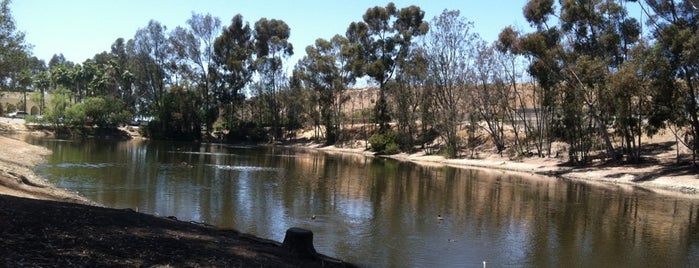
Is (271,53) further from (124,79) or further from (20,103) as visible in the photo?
(20,103)

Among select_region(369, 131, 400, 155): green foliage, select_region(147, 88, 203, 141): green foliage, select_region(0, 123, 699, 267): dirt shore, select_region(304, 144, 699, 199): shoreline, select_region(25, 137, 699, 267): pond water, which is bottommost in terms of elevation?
select_region(25, 137, 699, 267): pond water

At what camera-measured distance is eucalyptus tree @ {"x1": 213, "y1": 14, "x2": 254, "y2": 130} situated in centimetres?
9188

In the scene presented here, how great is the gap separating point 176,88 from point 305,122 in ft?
75.4

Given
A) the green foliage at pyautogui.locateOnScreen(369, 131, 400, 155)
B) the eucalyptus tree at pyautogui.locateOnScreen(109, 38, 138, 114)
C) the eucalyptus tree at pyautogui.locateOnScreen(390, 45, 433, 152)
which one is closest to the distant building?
the eucalyptus tree at pyautogui.locateOnScreen(109, 38, 138, 114)

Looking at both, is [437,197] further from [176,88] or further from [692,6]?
[176,88]

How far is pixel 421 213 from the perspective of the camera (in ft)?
76.2

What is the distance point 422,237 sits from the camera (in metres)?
18.0

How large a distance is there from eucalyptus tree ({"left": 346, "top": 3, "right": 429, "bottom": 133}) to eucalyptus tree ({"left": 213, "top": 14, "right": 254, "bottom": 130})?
21.1 metres

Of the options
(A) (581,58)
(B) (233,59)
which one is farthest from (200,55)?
(A) (581,58)

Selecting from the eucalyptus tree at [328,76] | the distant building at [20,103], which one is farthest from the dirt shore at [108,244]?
the distant building at [20,103]

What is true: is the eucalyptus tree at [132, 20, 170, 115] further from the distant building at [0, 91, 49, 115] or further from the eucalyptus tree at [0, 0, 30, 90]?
the eucalyptus tree at [0, 0, 30, 90]

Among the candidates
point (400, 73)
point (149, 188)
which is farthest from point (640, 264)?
point (400, 73)

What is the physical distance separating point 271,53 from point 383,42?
22.8 m

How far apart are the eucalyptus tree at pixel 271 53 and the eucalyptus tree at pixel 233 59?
1.74 metres
